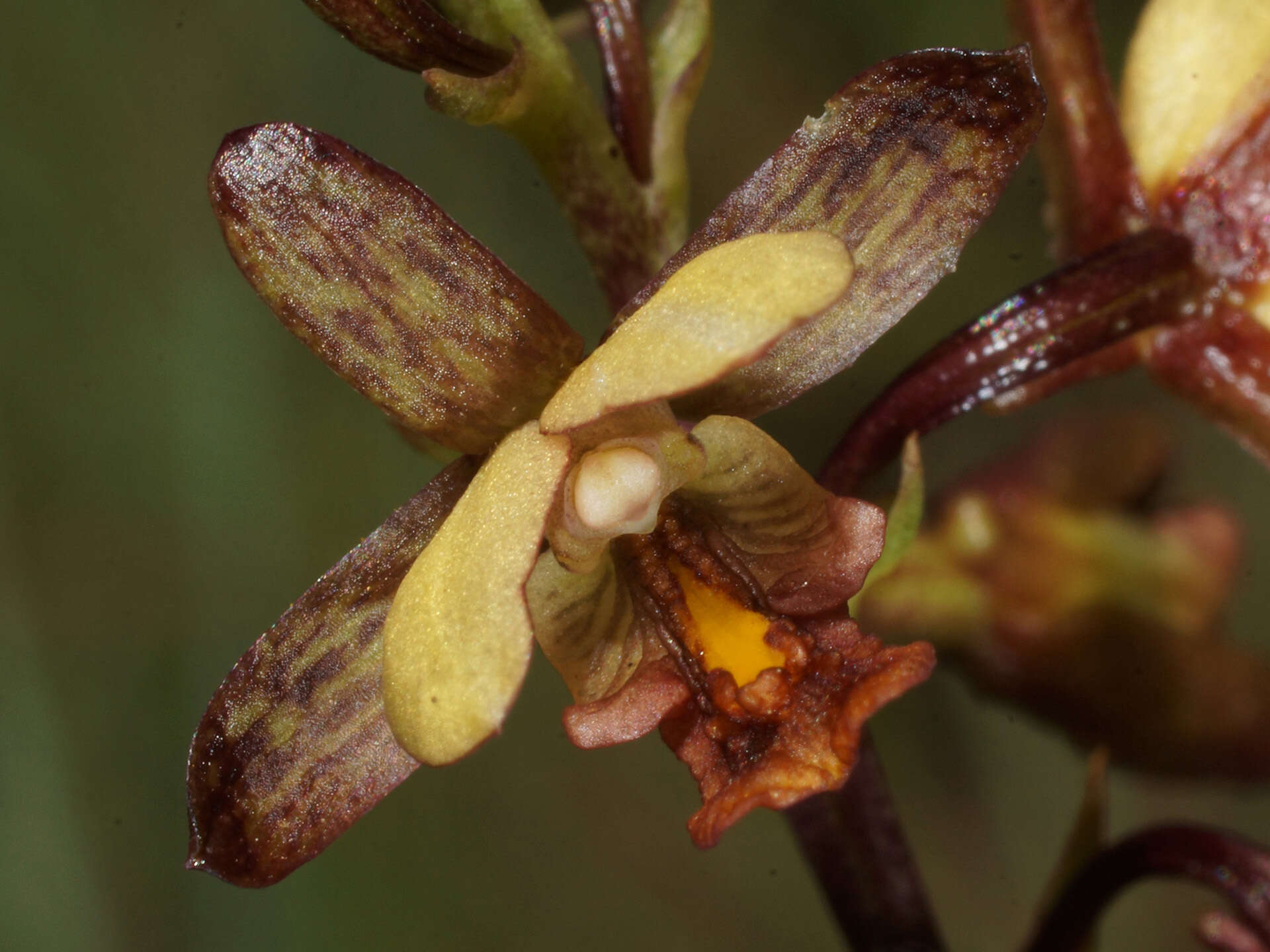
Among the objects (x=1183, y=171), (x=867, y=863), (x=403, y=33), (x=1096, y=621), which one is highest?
(x=403, y=33)

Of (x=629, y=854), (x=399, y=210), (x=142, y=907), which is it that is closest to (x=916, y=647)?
(x=399, y=210)

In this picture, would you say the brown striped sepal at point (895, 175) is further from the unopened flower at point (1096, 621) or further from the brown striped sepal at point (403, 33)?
the unopened flower at point (1096, 621)

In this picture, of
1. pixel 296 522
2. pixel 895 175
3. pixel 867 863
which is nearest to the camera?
pixel 895 175

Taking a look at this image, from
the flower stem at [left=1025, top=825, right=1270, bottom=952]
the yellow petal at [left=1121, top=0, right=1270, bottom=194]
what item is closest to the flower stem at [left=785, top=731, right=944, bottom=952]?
the flower stem at [left=1025, top=825, right=1270, bottom=952]

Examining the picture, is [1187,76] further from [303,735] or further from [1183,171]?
[303,735]

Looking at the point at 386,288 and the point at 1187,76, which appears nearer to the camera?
the point at 386,288

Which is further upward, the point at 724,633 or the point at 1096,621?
the point at 724,633

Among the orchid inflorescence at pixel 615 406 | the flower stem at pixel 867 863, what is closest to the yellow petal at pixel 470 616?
the orchid inflorescence at pixel 615 406

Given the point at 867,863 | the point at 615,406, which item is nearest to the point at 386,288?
the point at 615,406
